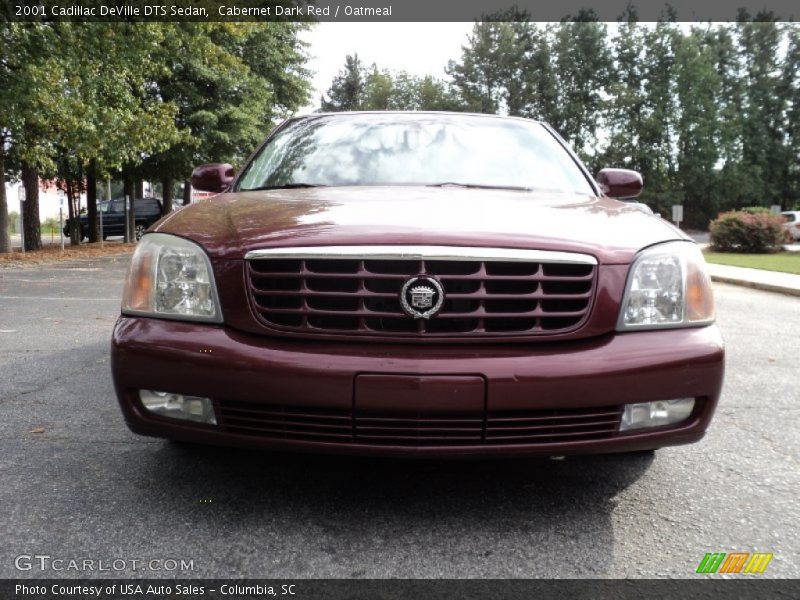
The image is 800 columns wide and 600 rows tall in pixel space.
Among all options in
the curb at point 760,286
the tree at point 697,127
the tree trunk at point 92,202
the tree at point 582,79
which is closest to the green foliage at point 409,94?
the tree at point 582,79

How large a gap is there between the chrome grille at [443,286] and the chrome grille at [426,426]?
25 centimetres

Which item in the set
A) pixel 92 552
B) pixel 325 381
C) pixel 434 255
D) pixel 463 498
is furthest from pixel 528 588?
pixel 92 552

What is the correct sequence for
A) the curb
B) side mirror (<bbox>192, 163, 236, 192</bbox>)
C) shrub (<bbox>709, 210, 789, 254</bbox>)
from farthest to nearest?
shrub (<bbox>709, 210, 789, 254</bbox>) < the curb < side mirror (<bbox>192, 163, 236, 192</bbox>)

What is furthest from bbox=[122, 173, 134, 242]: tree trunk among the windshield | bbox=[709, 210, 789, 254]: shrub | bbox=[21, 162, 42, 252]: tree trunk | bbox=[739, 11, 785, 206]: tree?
bbox=[739, 11, 785, 206]: tree

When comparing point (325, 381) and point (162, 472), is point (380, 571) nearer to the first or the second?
point (325, 381)

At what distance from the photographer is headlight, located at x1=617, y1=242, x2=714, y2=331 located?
2.38m

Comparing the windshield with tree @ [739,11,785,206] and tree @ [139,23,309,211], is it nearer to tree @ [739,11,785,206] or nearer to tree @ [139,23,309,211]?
tree @ [139,23,309,211]

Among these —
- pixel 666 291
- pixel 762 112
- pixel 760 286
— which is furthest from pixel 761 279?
pixel 762 112

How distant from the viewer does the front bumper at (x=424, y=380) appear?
7.13 feet

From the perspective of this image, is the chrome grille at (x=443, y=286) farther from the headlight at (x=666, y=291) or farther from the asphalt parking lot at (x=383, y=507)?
the asphalt parking lot at (x=383, y=507)

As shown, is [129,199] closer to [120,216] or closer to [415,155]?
[120,216]

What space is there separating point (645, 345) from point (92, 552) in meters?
1.77

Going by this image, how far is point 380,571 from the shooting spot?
2.09 metres

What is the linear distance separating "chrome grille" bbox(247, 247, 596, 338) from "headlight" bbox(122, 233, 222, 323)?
190 mm
